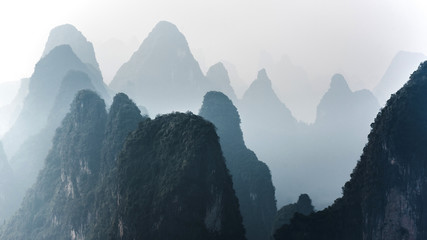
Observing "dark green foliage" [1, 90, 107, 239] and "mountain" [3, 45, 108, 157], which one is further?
"mountain" [3, 45, 108, 157]

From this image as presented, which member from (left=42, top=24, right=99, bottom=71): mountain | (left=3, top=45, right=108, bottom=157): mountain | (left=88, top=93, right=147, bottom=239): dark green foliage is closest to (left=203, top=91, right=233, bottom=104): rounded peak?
(left=88, top=93, right=147, bottom=239): dark green foliage

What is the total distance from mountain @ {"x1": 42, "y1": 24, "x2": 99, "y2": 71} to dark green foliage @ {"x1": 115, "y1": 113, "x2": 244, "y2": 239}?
9177 centimetres

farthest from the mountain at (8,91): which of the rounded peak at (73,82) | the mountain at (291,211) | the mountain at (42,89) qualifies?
the mountain at (291,211)

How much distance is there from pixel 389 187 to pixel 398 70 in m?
154

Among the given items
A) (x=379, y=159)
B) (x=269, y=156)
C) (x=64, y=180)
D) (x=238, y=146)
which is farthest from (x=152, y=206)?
(x=269, y=156)

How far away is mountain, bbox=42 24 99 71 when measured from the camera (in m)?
117

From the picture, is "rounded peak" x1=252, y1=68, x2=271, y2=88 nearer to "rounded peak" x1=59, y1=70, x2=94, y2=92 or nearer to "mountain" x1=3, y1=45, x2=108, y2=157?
"mountain" x1=3, y1=45, x2=108, y2=157

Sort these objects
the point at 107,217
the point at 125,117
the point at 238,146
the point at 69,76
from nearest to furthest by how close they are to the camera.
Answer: the point at 107,217
the point at 125,117
the point at 238,146
the point at 69,76

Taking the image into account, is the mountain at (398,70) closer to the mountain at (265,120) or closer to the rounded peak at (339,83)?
the rounded peak at (339,83)

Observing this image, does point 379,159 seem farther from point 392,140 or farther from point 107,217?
point 107,217

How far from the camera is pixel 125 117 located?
4347 cm

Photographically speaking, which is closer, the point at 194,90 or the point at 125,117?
the point at 125,117

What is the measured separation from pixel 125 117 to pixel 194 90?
259ft

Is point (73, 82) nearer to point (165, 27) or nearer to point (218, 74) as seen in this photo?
point (165, 27)
